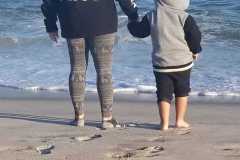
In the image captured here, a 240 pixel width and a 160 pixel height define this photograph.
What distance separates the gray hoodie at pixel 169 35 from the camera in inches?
226

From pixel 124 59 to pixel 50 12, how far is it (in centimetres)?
405

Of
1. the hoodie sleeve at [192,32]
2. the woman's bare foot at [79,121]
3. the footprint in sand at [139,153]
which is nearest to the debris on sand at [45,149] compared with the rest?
the footprint in sand at [139,153]

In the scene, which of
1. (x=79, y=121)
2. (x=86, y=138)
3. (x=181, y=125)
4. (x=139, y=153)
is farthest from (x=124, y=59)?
(x=139, y=153)

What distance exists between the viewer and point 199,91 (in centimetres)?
812

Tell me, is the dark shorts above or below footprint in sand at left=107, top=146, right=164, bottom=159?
above

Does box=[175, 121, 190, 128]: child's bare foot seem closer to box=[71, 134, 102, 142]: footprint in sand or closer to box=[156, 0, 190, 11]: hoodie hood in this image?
box=[71, 134, 102, 142]: footprint in sand

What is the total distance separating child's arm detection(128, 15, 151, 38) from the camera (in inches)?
231

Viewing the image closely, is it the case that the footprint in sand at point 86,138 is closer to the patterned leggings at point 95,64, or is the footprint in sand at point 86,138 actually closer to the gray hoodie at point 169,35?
the patterned leggings at point 95,64

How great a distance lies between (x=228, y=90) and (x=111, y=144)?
9.80 feet

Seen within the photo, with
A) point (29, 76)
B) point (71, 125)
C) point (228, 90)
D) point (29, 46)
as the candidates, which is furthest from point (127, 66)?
point (71, 125)

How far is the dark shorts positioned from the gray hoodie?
0.05m

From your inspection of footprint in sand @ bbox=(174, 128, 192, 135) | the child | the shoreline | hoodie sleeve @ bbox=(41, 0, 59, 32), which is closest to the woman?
hoodie sleeve @ bbox=(41, 0, 59, 32)

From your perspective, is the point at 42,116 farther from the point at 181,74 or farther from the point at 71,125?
the point at 181,74

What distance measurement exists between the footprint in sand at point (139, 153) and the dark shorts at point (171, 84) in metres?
0.75
